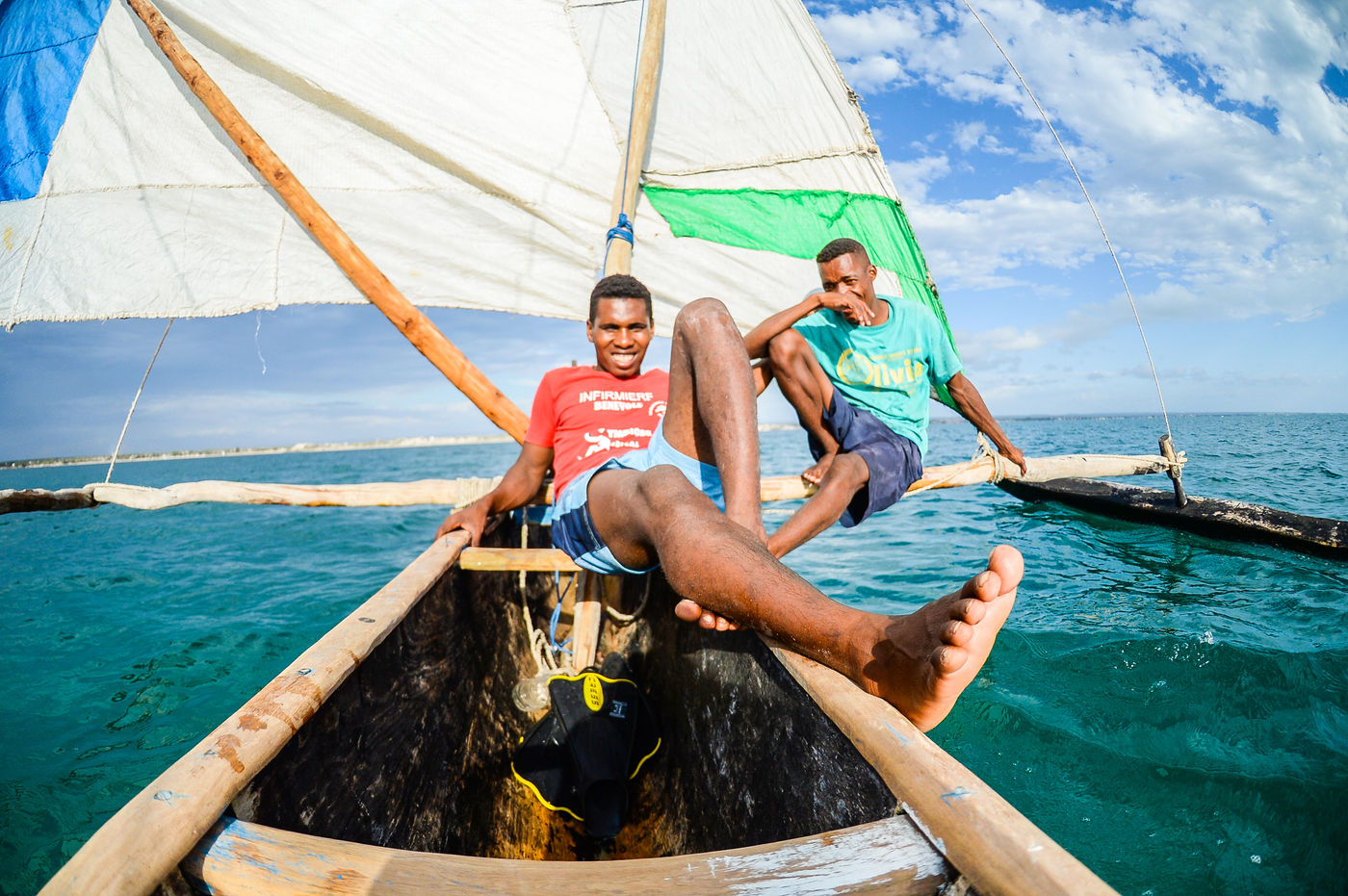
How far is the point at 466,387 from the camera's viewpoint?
3.24 m

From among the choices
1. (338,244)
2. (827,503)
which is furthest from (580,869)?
(338,244)

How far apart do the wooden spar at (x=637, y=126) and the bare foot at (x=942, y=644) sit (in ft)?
9.22

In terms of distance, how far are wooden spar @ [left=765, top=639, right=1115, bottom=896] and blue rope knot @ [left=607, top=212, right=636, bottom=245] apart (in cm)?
294

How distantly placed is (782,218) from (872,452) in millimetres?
2120

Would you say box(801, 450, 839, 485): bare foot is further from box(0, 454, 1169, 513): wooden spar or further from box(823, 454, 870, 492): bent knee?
box(823, 454, 870, 492): bent knee

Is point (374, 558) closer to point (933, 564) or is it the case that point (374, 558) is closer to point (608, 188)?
point (608, 188)

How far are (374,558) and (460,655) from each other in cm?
609

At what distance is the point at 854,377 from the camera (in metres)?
2.82

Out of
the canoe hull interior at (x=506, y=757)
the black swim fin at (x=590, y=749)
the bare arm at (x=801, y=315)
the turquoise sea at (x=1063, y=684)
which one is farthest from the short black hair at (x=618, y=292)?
the turquoise sea at (x=1063, y=684)

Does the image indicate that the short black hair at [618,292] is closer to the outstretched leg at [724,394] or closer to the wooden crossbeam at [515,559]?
the outstretched leg at [724,394]

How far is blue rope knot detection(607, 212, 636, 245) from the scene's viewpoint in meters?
3.33

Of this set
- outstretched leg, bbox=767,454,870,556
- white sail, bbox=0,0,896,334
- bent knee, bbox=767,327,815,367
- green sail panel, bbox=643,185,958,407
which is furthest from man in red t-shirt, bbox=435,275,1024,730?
white sail, bbox=0,0,896,334

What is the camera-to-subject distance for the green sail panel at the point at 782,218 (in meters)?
3.84

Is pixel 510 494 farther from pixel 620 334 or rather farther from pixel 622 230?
pixel 622 230
